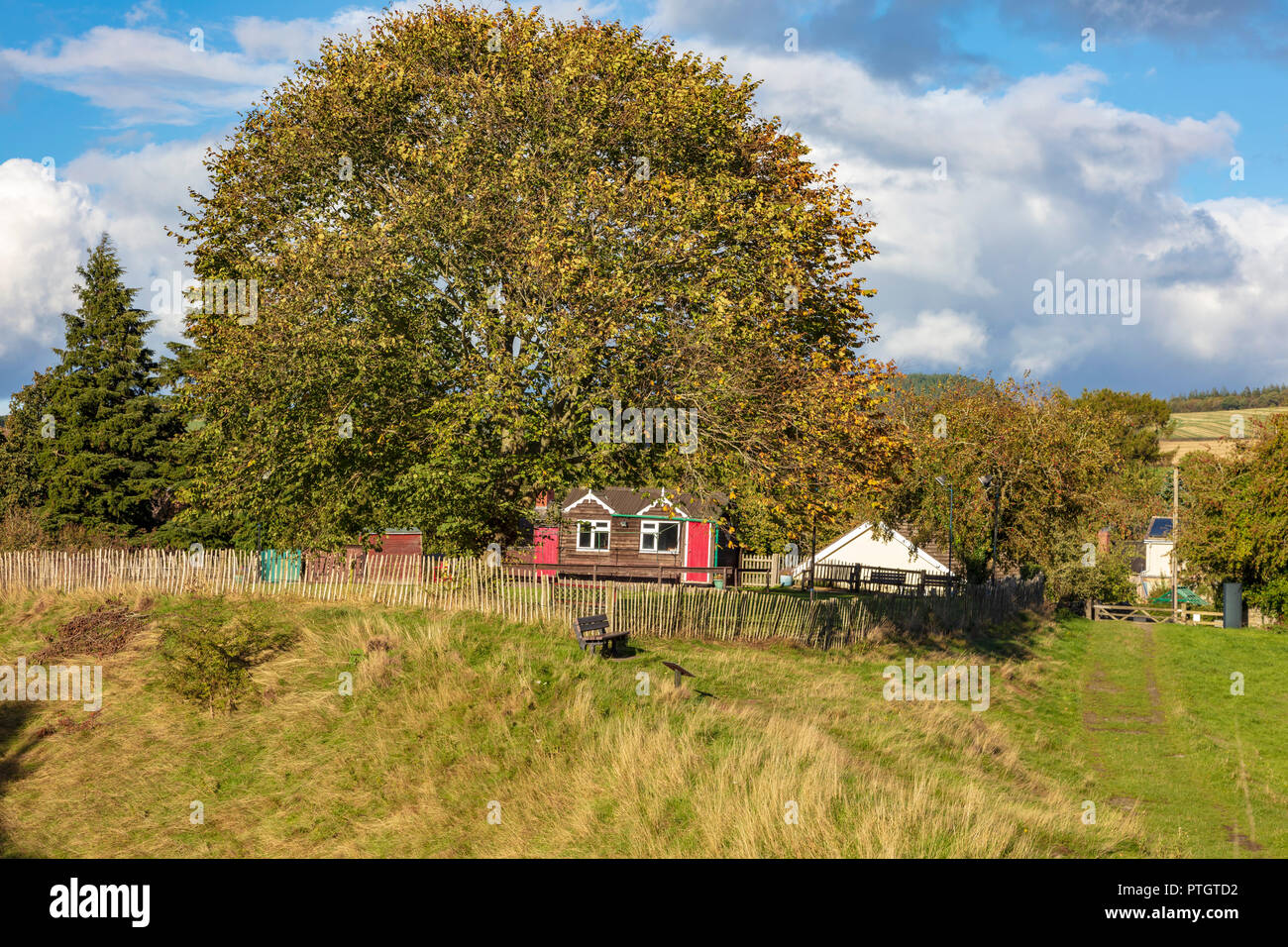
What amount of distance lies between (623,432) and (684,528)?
2982 cm

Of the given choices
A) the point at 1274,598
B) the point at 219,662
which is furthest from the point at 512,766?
the point at 1274,598

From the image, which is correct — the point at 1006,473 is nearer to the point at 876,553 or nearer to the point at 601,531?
the point at 876,553

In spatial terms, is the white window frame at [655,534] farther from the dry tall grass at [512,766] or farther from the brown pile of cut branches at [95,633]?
the brown pile of cut branches at [95,633]

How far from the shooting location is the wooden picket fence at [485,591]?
2272cm

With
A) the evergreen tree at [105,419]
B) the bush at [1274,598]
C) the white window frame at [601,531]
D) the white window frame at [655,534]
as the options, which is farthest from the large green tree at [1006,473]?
the evergreen tree at [105,419]

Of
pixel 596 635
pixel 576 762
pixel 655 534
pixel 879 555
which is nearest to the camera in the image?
pixel 576 762

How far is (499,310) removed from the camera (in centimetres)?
2273

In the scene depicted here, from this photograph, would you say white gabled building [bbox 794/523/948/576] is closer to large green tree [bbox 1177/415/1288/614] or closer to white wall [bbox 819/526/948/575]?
white wall [bbox 819/526/948/575]

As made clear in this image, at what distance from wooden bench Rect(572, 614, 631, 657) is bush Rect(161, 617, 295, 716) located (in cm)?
633

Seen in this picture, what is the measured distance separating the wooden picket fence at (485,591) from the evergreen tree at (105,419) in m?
14.8

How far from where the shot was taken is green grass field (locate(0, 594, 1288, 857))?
1159cm

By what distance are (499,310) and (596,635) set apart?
845cm
